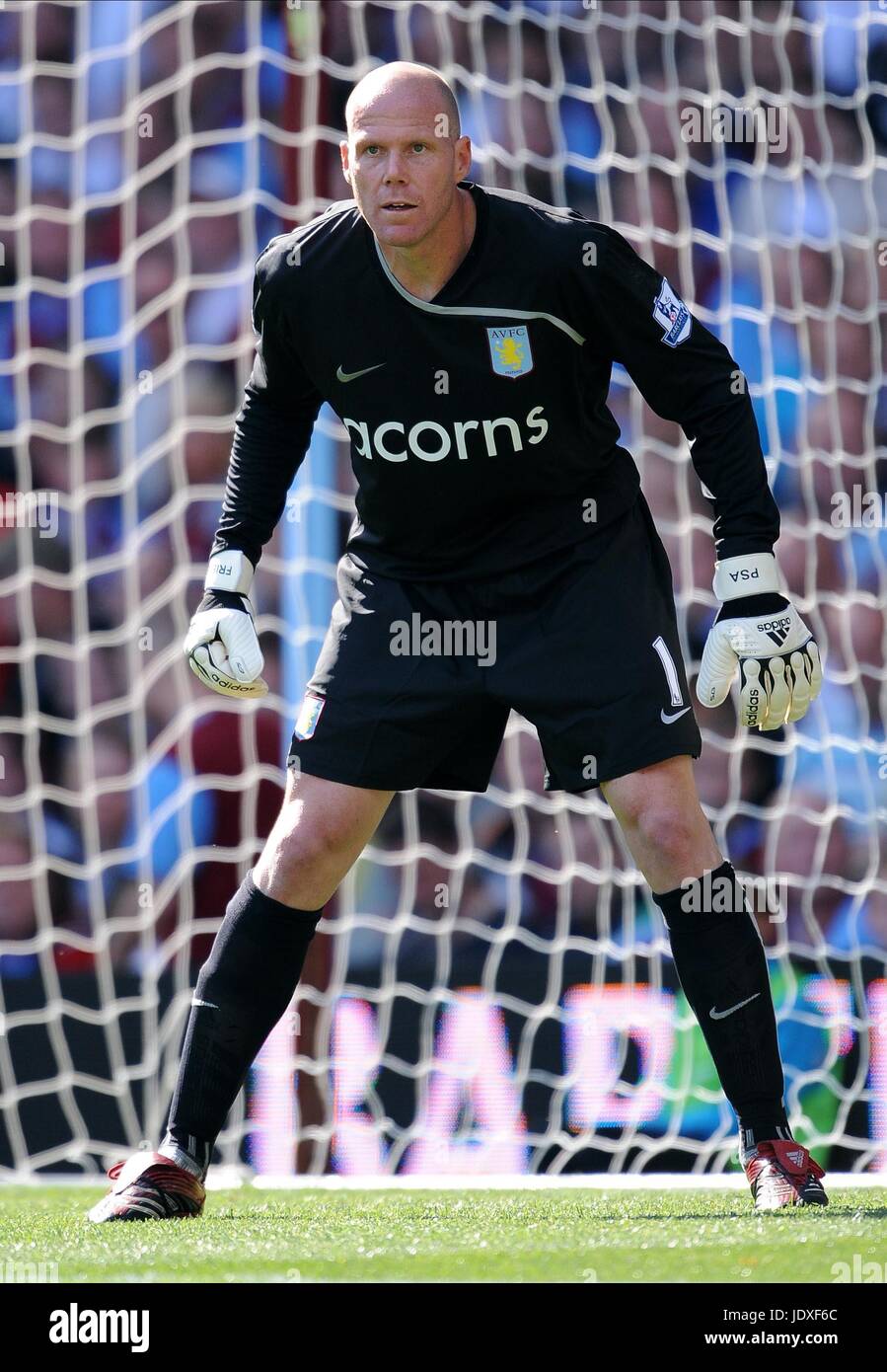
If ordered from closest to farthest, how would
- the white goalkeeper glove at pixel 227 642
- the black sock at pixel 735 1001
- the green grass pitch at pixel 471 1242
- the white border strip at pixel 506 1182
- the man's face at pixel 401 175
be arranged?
the green grass pitch at pixel 471 1242
the man's face at pixel 401 175
the black sock at pixel 735 1001
the white goalkeeper glove at pixel 227 642
the white border strip at pixel 506 1182

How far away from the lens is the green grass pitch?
5.77 feet

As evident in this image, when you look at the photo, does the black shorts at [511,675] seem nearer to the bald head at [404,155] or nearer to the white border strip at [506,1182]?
the bald head at [404,155]

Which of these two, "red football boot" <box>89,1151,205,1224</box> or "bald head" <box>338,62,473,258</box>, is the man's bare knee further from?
"bald head" <box>338,62,473,258</box>

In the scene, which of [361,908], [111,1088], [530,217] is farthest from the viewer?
[361,908]

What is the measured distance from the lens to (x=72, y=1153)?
3318 millimetres

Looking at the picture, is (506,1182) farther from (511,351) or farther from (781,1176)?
(511,351)

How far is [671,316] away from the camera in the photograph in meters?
2.17

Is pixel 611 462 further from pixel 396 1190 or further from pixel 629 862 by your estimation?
pixel 629 862

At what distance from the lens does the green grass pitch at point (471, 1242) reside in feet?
5.77

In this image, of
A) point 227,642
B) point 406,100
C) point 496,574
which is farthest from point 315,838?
point 406,100

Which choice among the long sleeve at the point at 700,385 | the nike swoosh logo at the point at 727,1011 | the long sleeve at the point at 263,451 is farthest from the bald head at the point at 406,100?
the nike swoosh logo at the point at 727,1011

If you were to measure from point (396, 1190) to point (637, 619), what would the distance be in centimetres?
113

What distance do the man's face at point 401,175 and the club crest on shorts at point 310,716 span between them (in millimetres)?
564
